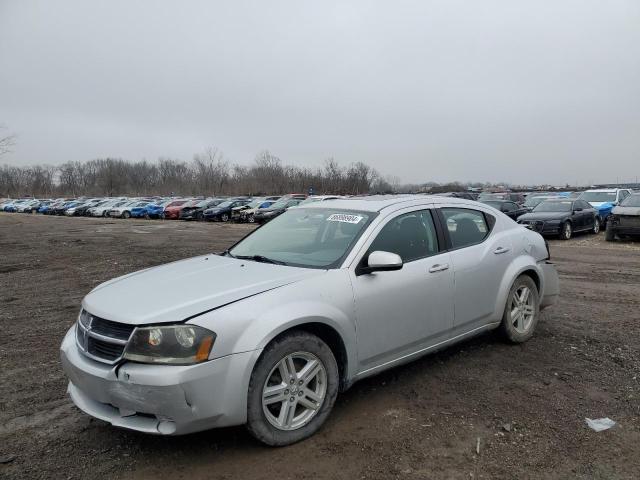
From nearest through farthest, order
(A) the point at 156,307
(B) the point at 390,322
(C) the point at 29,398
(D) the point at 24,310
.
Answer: (A) the point at 156,307, (B) the point at 390,322, (C) the point at 29,398, (D) the point at 24,310

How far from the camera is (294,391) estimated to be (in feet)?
Answer: 11.0

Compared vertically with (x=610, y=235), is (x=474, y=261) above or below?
above

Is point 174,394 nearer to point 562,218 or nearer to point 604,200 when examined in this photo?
point 562,218

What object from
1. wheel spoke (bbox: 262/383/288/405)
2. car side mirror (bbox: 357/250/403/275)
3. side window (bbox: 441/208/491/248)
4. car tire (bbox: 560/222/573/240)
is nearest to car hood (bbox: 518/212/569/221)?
car tire (bbox: 560/222/573/240)

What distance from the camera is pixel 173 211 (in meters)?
41.0

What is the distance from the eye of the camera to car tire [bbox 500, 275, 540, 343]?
Result: 5082 mm

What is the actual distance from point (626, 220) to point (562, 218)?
1979 millimetres

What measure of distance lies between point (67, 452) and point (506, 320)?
3982 mm

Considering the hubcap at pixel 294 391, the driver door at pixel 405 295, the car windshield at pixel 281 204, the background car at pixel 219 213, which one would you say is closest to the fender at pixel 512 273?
the driver door at pixel 405 295

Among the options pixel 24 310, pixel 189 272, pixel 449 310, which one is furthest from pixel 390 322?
pixel 24 310

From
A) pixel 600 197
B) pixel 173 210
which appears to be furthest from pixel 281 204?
pixel 600 197

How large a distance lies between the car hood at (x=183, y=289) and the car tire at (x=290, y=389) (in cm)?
41

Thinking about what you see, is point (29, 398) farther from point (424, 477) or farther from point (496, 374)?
point (496, 374)

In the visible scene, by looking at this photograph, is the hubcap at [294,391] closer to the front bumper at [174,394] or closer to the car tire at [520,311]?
the front bumper at [174,394]
